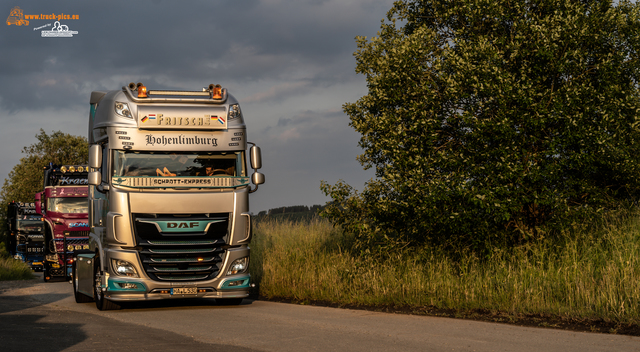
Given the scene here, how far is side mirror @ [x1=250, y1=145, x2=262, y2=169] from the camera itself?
13508mm

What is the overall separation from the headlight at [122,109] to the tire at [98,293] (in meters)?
3.14

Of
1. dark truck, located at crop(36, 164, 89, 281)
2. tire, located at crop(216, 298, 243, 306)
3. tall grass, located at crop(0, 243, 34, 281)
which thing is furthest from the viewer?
tall grass, located at crop(0, 243, 34, 281)

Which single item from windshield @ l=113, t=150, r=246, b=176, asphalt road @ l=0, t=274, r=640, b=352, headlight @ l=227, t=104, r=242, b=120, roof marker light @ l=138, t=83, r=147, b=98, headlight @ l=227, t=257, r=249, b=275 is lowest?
asphalt road @ l=0, t=274, r=640, b=352

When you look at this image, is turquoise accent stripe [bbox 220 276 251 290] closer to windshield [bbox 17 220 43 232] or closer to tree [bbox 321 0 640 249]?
tree [bbox 321 0 640 249]

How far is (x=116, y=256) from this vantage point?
12.5 meters

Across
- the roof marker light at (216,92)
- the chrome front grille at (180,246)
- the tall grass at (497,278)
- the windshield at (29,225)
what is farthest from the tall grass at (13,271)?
the roof marker light at (216,92)

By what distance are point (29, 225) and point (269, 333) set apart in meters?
31.8

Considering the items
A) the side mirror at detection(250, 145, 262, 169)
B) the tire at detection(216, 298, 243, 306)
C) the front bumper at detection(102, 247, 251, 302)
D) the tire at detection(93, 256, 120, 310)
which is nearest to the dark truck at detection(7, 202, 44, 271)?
the tire at detection(93, 256, 120, 310)

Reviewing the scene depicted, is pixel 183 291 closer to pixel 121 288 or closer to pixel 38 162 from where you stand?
pixel 121 288

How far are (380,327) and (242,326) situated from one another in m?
2.22

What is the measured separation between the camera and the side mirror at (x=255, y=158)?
13508mm

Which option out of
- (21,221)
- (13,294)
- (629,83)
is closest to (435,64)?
(629,83)

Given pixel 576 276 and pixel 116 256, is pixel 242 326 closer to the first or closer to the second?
pixel 116 256

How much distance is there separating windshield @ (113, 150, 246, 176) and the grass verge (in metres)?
3.60
